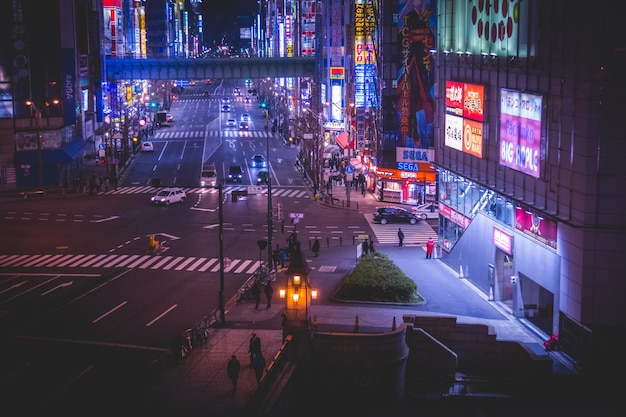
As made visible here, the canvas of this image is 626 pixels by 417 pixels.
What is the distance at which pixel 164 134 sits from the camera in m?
145

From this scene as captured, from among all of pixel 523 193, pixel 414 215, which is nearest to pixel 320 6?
pixel 414 215

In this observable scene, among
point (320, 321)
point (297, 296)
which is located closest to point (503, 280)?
point (320, 321)

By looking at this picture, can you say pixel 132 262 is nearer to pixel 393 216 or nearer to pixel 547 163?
pixel 393 216

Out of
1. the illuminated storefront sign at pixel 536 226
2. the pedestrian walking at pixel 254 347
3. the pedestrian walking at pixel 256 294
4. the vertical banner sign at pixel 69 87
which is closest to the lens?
the pedestrian walking at pixel 254 347

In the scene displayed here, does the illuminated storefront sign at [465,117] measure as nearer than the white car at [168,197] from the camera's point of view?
Yes

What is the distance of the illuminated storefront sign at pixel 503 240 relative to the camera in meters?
47.3

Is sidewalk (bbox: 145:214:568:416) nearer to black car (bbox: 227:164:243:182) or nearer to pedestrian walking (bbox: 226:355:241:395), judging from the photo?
pedestrian walking (bbox: 226:355:241:395)

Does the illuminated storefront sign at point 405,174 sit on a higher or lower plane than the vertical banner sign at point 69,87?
lower

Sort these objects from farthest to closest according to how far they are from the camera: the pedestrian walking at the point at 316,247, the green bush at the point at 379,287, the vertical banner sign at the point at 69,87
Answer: the vertical banner sign at the point at 69,87
the pedestrian walking at the point at 316,247
the green bush at the point at 379,287

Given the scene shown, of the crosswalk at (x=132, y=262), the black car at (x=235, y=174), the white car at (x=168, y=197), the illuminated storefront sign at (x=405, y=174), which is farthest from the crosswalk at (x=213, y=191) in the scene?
the crosswalk at (x=132, y=262)

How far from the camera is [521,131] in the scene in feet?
147

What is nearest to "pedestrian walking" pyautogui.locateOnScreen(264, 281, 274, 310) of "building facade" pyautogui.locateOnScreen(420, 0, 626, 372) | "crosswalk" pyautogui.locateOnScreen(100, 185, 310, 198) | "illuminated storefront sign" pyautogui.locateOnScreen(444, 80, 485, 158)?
"building facade" pyautogui.locateOnScreen(420, 0, 626, 372)

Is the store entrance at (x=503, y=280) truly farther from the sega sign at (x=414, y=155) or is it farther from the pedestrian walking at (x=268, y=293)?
the sega sign at (x=414, y=155)

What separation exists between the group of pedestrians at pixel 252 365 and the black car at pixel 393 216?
124 ft
